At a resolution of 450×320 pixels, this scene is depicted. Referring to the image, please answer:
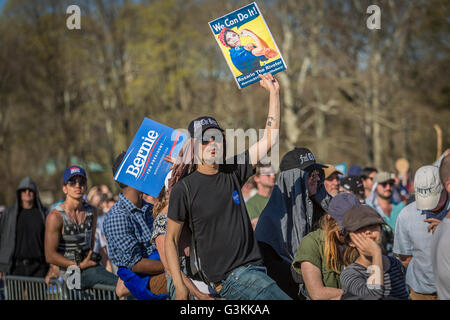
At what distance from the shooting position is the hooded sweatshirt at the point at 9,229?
28.6ft

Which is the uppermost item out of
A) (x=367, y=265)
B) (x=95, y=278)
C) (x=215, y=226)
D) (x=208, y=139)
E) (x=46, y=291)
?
(x=208, y=139)

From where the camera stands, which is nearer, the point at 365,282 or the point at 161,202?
the point at 365,282

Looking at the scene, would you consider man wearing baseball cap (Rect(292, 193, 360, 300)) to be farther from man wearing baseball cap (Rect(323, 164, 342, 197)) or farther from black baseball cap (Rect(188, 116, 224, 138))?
man wearing baseball cap (Rect(323, 164, 342, 197))

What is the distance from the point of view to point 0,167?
32.5 meters

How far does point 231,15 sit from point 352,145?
1088 inches

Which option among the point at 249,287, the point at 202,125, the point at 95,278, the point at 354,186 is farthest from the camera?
the point at 354,186

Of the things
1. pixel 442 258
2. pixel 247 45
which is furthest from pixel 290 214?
pixel 442 258

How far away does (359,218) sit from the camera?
4.04 m

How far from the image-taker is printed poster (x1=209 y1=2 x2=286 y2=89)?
4.91 m

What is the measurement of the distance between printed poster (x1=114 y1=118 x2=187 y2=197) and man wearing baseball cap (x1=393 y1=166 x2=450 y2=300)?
2018 millimetres

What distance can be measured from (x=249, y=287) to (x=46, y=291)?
399 centimetres

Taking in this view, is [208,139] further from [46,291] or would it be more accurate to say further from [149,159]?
[46,291]

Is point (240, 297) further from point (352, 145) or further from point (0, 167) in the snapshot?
point (0, 167)

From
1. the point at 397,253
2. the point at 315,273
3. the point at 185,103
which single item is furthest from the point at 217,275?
the point at 185,103
